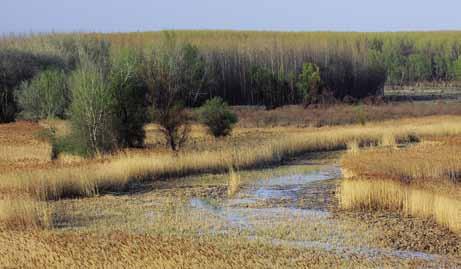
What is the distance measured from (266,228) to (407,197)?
3.70 metres

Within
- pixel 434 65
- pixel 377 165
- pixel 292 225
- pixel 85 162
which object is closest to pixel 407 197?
pixel 292 225

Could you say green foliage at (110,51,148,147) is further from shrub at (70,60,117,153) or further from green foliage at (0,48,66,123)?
green foliage at (0,48,66,123)

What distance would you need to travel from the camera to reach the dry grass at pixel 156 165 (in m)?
19.7

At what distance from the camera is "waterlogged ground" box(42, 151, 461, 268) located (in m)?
13.1

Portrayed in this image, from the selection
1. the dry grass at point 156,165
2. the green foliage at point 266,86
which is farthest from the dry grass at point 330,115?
the green foliage at point 266,86

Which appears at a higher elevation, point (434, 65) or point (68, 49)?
point (68, 49)

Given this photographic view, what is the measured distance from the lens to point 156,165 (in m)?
23.1

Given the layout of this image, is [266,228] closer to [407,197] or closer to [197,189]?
[407,197]

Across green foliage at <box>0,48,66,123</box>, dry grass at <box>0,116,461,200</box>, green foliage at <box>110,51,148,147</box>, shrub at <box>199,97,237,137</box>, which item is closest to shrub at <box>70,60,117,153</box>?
green foliage at <box>110,51,148,147</box>

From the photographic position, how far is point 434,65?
4316 inches

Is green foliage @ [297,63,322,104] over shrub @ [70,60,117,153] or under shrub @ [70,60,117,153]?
under

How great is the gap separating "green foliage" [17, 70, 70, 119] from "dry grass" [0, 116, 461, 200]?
893 cm

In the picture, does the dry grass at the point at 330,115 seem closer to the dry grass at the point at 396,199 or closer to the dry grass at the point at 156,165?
the dry grass at the point at 156,165

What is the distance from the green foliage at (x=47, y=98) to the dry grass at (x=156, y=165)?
893 cm
